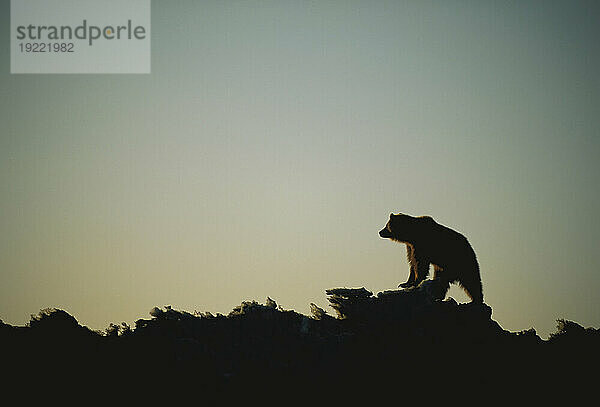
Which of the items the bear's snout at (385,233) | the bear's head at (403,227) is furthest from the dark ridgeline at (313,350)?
the bear's snout at (385,233)

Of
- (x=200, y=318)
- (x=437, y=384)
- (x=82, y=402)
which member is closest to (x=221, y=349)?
(x=200, y=318)

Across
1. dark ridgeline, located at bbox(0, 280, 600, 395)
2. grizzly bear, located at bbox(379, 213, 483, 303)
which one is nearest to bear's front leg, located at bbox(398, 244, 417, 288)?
grizzly bear, located at bbox(379, 213, 483, 303)

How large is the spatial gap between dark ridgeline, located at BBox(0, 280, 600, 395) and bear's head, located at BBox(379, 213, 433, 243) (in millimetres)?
9880

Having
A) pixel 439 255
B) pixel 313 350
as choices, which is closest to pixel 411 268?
pixel 439 255

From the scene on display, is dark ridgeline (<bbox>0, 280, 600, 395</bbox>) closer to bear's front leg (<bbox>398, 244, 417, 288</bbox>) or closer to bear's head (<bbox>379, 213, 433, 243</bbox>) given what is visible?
bear's front leg (<bbox>398, 244, 417, 288</bbox>)

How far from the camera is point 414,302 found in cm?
1783

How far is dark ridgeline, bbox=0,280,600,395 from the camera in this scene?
15078 mm

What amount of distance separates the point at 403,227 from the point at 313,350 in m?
14.0

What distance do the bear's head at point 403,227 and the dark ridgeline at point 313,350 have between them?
389 inches

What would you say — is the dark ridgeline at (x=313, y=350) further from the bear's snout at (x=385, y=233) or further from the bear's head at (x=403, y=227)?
the bear's snout at (x=385, y=233)

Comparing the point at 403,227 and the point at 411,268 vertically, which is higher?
the point at 403,227

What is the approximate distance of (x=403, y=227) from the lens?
96.2ft

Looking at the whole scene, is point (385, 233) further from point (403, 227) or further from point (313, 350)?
point (313, 350)

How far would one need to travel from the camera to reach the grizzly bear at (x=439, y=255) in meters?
25.3
